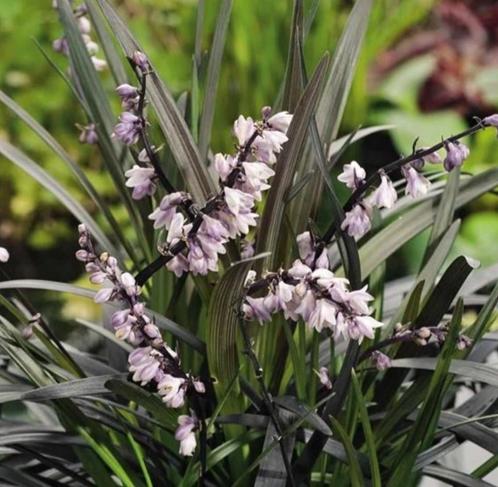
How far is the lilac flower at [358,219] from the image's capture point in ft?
2.22

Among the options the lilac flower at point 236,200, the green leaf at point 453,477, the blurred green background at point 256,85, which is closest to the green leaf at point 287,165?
the lilac flower at point 236,200

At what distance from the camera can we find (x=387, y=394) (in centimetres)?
89

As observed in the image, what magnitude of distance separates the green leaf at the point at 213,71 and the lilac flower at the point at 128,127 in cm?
14

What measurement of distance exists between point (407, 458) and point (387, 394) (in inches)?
5.4

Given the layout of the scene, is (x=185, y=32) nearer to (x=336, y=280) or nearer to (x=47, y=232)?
(x=47, y=232)

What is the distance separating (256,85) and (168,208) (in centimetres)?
185

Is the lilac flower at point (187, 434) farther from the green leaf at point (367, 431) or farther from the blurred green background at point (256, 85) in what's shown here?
the blurred green background at point (256, 85)

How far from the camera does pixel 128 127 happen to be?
0.69m

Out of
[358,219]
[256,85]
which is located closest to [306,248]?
[358,219]

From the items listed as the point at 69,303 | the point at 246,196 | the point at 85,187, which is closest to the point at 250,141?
the point at 246,196

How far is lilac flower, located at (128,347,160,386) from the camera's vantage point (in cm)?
65

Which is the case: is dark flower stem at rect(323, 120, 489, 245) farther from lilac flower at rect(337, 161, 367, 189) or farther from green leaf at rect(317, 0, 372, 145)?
green leaf at rect(317, 0, 372, 145)

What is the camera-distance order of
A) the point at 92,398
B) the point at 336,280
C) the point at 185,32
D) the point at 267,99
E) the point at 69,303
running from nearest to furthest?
the point at 336,280, the point at 92,398, the point at 69,303, the point at 267,99, the point at 185,32

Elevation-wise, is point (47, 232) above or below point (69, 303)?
above
